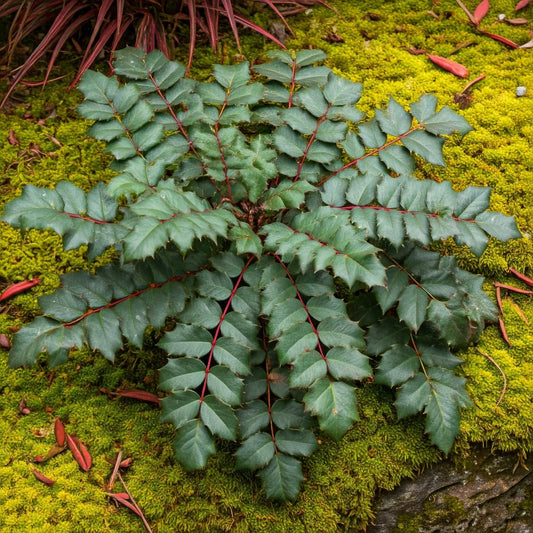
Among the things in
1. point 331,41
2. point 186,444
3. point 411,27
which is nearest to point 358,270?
point 186,444

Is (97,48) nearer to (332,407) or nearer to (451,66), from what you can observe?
(451,66)

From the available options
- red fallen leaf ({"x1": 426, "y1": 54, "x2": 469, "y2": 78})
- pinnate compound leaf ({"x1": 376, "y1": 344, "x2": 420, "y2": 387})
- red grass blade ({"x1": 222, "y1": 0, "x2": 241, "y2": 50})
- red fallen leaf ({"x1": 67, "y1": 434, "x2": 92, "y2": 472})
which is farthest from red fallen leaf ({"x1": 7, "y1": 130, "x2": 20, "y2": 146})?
red fallen leaf ({"x1": 426, "y1": 54, "x2": 469, "y2": 78})

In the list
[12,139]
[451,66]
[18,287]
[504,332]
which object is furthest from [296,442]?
[451,66]

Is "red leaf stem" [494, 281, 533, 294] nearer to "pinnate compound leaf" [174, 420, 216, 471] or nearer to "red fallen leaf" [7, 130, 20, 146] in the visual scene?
"pinnate compound leaf" [174, 420, 216, 471]

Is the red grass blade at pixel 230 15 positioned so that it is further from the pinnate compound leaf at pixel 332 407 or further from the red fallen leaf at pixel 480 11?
the pinnate compound leaf at pixel 332 407

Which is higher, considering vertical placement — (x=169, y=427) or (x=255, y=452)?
(x=255, y=452)

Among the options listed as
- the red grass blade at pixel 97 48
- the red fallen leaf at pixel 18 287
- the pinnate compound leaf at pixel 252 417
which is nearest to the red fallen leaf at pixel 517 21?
the red grass blade at pixel 97 48
